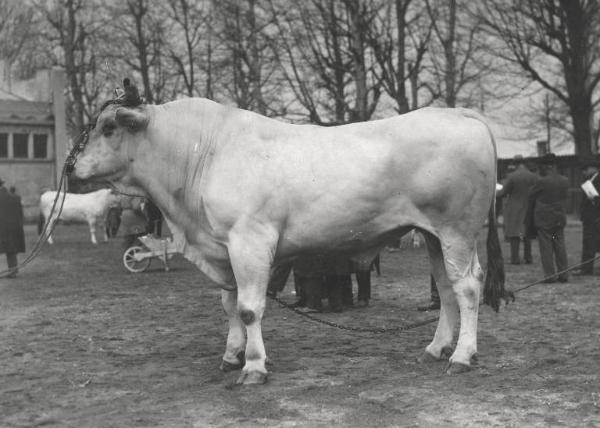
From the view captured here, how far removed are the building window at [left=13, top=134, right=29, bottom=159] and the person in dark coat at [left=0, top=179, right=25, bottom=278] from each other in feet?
99.3

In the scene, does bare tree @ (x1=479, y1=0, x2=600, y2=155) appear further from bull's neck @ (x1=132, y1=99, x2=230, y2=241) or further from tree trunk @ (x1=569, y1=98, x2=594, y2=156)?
bull's neck @ (x1=132, y1=99, x2=230, y2=241)

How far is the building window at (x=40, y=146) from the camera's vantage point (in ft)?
154

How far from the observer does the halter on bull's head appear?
23.4ft

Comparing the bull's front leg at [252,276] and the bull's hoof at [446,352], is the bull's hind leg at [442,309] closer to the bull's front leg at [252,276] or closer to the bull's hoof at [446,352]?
the bull's hoof at [446,352]

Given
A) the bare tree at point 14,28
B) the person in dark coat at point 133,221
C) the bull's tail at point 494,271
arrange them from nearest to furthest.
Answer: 1. the bull's tail at point 494,271
2. the person in dark coat at point 133,221
3. the bare tree at point 14,28

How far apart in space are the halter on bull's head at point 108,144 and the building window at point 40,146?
41.5 metres

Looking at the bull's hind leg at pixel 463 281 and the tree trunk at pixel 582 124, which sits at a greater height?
the tree trunk at pixel 582 124

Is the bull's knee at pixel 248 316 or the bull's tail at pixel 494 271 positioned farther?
the bull's tail at pixel 494 271

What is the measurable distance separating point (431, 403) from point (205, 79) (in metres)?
32.0

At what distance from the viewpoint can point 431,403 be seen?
5820mm

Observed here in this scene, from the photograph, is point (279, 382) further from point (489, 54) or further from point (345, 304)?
point (489, 54)

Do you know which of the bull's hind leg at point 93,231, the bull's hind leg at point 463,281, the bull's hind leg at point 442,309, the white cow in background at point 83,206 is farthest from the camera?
the white cow in background at point 83,206

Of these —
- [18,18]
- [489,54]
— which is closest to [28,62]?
[18,18]

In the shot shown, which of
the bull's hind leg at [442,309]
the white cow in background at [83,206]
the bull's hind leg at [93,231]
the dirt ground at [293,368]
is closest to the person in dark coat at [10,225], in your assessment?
the dirt ground at [293,368]
